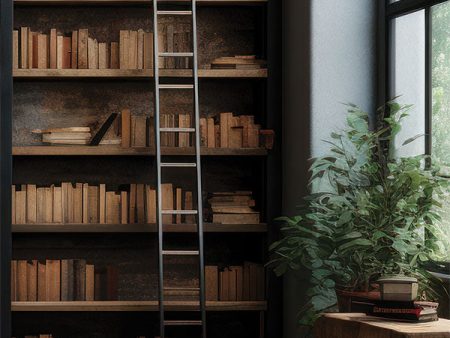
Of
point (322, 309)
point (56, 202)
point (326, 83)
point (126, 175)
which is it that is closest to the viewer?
point (322, 309)

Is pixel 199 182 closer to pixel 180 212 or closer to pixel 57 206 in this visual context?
pixel 180 212

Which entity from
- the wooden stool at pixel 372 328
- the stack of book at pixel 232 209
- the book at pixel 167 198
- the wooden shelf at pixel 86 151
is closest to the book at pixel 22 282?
the wooden shelf at pixel 86 151

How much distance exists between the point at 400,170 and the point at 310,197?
2.06 ft

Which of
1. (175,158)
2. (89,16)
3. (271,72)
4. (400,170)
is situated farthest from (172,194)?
(400,170)

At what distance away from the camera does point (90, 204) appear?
6191mm

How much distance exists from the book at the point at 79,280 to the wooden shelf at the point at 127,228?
227mm

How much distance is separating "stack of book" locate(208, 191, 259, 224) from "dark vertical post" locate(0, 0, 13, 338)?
1.41 m

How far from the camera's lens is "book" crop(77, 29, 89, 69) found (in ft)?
20.4

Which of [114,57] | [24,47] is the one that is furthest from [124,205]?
[24,47]

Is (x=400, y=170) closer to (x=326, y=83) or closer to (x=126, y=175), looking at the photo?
(x=326, y=83)

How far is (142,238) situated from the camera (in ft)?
21.6

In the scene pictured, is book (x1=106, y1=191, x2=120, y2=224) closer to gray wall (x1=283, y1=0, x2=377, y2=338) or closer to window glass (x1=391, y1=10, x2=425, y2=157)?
gray wall (x1=283, y1=0, x2=377, y2=338)

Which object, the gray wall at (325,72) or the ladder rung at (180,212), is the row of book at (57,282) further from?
the gray wall at (325,72)

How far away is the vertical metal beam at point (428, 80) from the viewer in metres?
5.21
